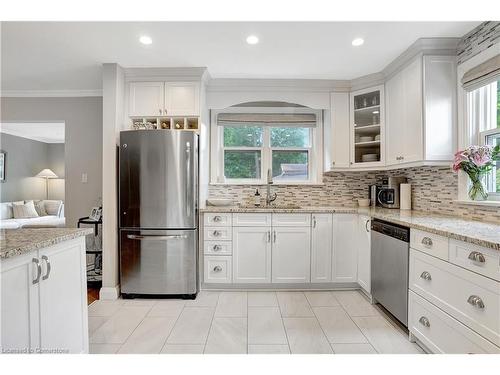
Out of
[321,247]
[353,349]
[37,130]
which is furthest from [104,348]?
[37,130]

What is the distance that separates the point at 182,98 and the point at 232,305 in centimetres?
220

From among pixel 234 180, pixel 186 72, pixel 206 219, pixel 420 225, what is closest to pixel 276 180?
pixel 234 180

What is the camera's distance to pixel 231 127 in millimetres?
3602

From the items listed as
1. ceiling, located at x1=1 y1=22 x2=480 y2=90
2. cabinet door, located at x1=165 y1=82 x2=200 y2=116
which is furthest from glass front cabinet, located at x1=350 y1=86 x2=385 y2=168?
cabinet door, located at x1=165 y1=82 x2=200 y2=116

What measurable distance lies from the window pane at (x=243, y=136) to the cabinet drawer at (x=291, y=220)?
1.15 meters

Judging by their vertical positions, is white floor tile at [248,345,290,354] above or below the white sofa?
below

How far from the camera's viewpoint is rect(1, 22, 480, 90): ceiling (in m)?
2.15

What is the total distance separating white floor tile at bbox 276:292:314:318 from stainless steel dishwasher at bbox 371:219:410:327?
0.65m

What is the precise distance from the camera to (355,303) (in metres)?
2.64

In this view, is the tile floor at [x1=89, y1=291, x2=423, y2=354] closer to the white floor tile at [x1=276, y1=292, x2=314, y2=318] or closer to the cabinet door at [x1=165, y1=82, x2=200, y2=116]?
the white floor tile at [x1=276, y1=292, x2=314, y2=318]

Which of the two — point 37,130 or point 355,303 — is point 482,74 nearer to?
point 355,303

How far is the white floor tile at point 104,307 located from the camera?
2.45 metres
